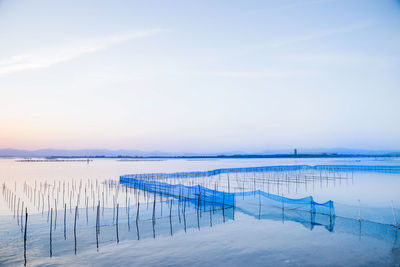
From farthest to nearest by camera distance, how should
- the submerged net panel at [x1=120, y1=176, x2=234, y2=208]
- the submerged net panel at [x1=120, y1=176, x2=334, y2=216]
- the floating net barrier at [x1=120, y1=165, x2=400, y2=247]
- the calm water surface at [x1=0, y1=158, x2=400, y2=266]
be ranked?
the submerged net panel at [x1=120, y1=176, x2=234, y2=208], the submerged net panel at [x1=120, y1=176, x2=334, y2=216], the floating net barrier at [x1=120, y1=165, x2=400, y2=247], the calm water surface at [x1=0, y1=158, x2=400, y2=266]

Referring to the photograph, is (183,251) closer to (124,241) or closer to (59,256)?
(124,241)

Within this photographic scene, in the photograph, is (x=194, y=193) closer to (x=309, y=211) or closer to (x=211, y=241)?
(x=309, y=211)

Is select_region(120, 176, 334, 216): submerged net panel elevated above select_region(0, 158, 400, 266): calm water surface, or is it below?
above

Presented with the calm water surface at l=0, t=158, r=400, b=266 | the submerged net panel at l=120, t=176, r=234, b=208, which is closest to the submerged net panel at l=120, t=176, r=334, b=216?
the submerged net panel at l=120, t=176, r=234, b=208

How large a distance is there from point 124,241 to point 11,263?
9.45 ft

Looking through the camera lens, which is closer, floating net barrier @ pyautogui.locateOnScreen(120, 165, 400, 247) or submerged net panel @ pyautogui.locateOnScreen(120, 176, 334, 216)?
floating net barrier @ pyautogui.locateOnScreen(120, 165, 400, 247)

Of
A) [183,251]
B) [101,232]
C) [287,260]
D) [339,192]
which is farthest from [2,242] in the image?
[339,192]

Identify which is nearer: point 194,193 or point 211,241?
→ point 211,241

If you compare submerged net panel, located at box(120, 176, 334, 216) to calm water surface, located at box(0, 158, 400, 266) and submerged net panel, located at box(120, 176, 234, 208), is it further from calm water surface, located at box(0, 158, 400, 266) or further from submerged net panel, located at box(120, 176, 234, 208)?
calm water surface, located at box(0, 158, 400, 266)

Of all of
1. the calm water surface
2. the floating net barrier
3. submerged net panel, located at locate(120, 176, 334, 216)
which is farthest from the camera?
Answer: submerged net panel, located at locate(120, 176, 334, 216)

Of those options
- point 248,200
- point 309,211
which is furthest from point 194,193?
point 309,211

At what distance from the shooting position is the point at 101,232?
31.3 ft

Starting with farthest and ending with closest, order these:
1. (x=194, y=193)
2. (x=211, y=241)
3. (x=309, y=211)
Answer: (x=194, y=193) → (x=309, y=211) → (x=211, y=241)

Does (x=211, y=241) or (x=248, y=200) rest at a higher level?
(x=248, y=200)
